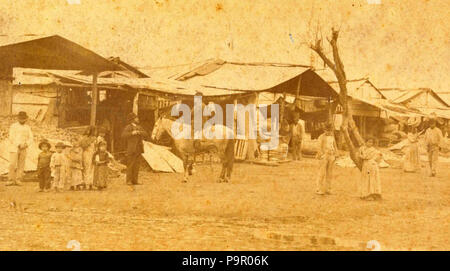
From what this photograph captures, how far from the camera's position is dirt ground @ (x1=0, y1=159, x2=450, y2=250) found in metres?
5.61

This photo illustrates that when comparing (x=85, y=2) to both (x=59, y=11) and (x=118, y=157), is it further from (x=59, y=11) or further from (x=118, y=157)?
(x=118, y=157)

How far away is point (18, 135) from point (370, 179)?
4405 millimetres

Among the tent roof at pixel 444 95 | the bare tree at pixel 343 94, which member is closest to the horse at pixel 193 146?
the bare tree at pixel 343 94

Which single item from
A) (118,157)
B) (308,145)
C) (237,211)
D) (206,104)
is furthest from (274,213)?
(118,157)

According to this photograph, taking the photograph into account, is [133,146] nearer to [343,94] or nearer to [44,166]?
[44,166]

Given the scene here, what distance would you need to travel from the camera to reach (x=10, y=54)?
20.7 ft

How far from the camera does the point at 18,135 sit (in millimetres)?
6199

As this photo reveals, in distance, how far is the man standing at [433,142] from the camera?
22.1ft

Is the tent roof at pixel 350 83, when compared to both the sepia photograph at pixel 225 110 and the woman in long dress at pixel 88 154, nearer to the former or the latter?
the sepia photograph at pixel 225 110

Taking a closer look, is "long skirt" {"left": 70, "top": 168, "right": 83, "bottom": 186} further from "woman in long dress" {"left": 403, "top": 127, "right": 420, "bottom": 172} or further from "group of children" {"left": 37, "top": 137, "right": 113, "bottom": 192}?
"woman in long dress" {"left": 403, "top": 127, "right": 420, "bottom": 172}

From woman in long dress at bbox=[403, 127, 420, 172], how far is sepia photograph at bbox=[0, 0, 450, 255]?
19 mm

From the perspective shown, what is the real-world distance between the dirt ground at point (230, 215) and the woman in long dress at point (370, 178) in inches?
4.1

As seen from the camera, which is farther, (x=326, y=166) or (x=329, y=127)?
(x=329, y=127)

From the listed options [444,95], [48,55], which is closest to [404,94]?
[444,95]
